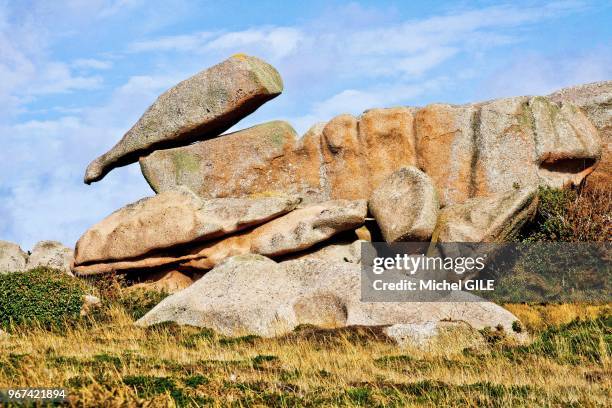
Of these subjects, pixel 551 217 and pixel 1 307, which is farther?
pixel 551 217

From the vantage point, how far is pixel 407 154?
34.6 meters

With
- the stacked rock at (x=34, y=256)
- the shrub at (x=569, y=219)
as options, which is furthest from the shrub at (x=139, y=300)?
the shrub at (x=569, y=219)

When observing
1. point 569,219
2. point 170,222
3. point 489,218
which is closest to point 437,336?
point 489,218

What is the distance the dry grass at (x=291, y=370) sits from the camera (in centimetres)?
1391

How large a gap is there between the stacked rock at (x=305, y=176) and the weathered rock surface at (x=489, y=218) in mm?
50

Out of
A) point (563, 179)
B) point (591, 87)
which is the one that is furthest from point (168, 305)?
point (591, 87)

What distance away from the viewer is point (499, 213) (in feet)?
100

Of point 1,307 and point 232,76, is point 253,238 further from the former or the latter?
point 1,307

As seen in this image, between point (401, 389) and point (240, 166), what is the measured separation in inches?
839

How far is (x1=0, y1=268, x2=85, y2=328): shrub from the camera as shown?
26000 mm

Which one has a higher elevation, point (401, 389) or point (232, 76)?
point (232, 76)

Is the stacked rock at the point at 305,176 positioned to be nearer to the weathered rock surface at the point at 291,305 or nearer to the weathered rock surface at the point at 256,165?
the weathered rock surface at the point at 256,165

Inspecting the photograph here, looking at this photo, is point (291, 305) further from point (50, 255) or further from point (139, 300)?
point (50, 255)

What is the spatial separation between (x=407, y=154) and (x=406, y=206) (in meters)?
4.62
